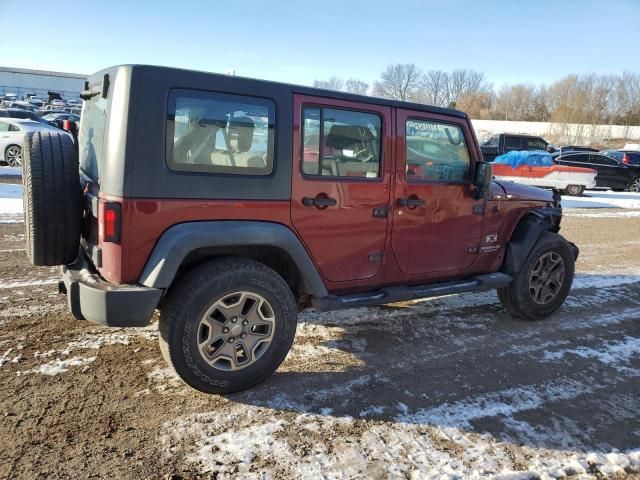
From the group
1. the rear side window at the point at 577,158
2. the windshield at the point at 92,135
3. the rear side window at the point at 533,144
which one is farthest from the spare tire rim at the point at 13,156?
the rear side window at the point at 533,144

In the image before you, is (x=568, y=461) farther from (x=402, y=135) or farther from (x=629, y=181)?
(x=629, y=181)

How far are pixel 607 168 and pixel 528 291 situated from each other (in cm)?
1767

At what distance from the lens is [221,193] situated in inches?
118

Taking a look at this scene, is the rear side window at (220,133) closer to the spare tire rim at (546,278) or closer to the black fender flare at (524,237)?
the black fender flare at (524,237)

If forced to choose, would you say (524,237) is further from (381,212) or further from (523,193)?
(381,212)

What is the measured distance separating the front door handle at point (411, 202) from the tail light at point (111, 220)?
6.79ft

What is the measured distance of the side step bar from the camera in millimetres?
3523

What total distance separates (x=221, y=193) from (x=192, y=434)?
1.43m

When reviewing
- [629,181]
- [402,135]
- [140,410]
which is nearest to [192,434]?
[140,410]

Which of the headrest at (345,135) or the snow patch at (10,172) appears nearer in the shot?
the headrest at (345,135)

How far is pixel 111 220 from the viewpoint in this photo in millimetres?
2752

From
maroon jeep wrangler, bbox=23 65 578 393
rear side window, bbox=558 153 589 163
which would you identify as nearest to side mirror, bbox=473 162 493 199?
maroon jeep wrangler, bbox=23 65 578 393

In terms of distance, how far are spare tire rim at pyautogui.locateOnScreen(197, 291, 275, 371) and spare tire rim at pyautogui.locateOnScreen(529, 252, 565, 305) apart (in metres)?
2.85

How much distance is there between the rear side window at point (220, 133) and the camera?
287 centimetres
